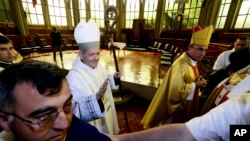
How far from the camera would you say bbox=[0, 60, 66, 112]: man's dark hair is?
862mm

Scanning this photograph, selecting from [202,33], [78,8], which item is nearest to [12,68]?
[202,33]

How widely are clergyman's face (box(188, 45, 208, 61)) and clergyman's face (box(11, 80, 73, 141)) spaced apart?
230cm

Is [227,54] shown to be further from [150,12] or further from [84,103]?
[150,12]

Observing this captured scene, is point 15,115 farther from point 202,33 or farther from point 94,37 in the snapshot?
point 202,33

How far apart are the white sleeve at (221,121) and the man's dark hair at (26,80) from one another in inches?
33.5

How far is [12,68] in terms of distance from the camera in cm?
90

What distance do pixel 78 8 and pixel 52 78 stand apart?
1657 cm

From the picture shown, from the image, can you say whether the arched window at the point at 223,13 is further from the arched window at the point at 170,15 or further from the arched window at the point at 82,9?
the arched window at the point at 82,9

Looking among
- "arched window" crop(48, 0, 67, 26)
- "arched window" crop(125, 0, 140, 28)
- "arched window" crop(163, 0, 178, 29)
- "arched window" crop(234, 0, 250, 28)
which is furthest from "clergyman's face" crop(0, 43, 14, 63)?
"arched window" crop(125, 0, 140, 28)

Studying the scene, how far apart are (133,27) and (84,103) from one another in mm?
13975

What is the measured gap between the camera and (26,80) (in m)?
0.87

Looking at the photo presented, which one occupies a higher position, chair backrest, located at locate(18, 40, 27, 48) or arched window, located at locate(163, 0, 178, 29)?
arched window, located at locate(163, 0, 178, 29)

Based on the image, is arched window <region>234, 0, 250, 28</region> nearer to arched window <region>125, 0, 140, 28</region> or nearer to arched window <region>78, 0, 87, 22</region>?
arched window <region>125, 0, 140, 28</region>

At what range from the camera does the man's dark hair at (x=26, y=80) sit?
2.83 ft
